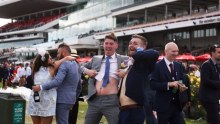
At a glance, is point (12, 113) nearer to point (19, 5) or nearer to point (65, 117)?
point (65, 117)

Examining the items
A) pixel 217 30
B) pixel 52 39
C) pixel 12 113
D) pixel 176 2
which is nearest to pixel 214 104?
pixel 12 113

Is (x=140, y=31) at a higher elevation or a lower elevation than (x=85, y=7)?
lower

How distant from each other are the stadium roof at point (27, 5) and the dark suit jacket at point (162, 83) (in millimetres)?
83183

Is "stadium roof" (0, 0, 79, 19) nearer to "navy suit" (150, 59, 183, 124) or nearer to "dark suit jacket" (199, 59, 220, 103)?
"dark suit jacket" (199, 59, 220, 103)

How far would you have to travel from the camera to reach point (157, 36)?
47719mm

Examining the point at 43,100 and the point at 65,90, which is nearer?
the point at 43,100

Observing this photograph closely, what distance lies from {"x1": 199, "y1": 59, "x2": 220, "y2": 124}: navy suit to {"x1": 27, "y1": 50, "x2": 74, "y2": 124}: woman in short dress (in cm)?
246

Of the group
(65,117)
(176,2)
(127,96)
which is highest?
(176,2)

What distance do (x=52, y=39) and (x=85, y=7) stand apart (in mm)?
9721

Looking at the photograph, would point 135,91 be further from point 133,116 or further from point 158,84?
point 158,84

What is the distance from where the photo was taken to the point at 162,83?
6145 millimetres

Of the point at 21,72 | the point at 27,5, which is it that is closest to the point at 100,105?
the point at 21,72

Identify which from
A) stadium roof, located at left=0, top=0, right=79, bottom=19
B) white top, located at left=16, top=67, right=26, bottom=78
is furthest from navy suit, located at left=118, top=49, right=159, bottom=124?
stadium roof, located at left=0, top=0, right=79, bottom=19

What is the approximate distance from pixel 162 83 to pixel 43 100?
1878 millimetres
